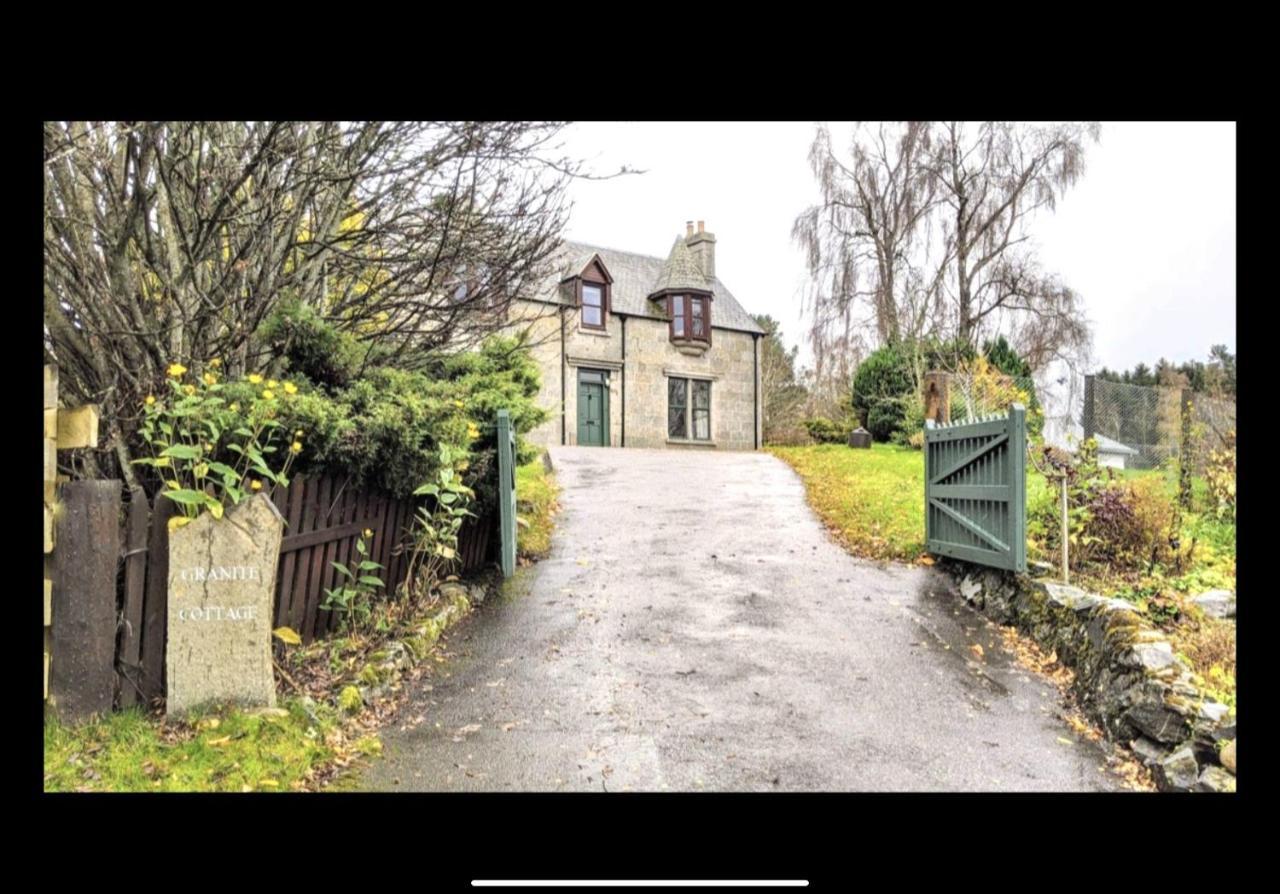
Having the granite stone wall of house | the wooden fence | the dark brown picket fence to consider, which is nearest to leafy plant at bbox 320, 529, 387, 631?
the dark brown picket fence

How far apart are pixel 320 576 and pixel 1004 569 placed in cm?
419

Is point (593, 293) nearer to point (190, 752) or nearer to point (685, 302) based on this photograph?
point (685, 302)

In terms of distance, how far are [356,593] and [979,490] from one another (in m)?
4.14

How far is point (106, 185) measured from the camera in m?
3.69

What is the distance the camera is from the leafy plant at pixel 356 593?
158 inches

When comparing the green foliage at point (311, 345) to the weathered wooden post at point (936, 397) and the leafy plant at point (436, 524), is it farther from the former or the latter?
the weathered wooden post at point (936, 397)

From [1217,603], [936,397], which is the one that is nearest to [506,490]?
[1217,603]

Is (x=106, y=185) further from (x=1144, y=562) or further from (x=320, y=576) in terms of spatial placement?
(x=1144, y=562)

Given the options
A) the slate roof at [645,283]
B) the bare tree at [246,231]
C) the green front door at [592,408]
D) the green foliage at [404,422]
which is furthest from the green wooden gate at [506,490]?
the slate roof at [645,283]

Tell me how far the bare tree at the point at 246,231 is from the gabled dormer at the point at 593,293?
11.8m

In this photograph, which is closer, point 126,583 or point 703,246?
point 126,583

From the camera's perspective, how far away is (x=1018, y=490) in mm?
5066

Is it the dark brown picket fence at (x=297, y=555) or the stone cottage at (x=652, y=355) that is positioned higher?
the stone cottage at (x=652, y=355)
